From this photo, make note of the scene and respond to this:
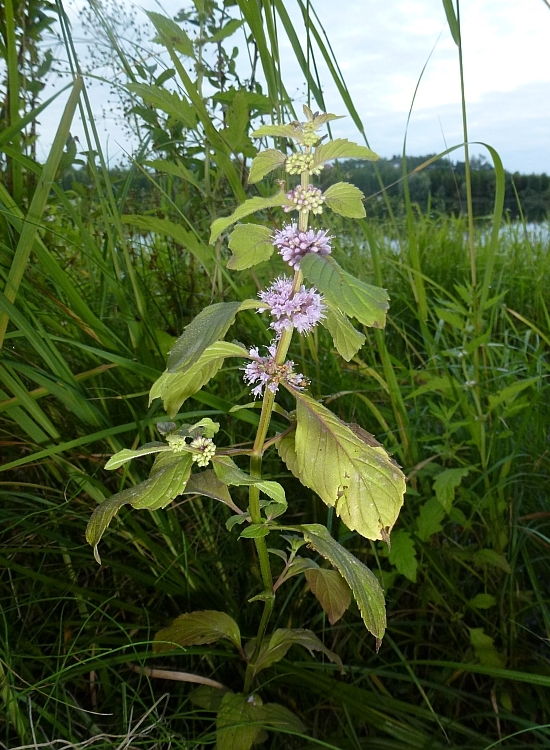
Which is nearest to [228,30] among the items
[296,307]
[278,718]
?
[296,307]

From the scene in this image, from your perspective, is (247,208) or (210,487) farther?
(210,487)

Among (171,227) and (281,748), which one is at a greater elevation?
(171,227)

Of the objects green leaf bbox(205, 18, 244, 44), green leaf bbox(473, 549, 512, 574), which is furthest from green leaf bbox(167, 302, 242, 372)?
green leaf bbox(205, 18, 244, 44)

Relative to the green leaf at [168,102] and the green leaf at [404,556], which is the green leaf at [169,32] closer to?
the green leaf at [168,102]

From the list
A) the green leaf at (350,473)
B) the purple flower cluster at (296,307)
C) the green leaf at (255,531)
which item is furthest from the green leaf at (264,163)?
the green leaf at (255,531)

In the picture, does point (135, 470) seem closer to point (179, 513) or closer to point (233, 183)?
point (179, 513)

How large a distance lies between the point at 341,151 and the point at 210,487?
1.24 ft

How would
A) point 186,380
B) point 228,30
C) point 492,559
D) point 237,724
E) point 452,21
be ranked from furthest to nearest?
point 228,30
point 492,559
point 452,21
point 237,724
point 186,380

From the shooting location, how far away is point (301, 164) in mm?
507

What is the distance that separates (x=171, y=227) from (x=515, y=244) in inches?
77.1

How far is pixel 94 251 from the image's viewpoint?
903 mm

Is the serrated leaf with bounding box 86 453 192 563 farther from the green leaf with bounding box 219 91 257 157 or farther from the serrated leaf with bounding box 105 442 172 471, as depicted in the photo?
the green leaf with bounding box 219 91 257 157

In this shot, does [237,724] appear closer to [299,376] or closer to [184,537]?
[184,537]

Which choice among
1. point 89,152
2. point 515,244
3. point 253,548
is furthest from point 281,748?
point 515,244
